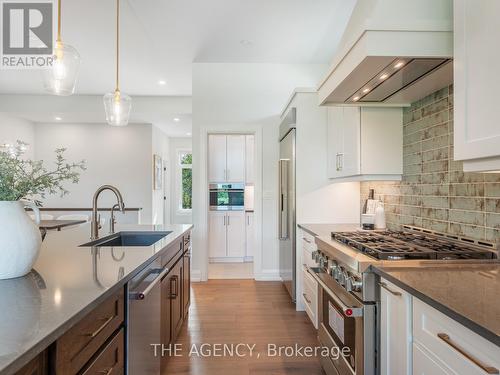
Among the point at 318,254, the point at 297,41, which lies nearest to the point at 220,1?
the point at 297,41

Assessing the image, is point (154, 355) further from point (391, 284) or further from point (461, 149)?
point (461, 149)

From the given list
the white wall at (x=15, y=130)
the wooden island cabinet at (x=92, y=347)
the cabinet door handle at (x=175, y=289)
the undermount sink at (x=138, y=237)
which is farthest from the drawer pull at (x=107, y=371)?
the white wall at (x=15, y=130)

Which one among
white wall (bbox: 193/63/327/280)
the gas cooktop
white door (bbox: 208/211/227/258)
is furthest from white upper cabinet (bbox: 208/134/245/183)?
the gas cooktop

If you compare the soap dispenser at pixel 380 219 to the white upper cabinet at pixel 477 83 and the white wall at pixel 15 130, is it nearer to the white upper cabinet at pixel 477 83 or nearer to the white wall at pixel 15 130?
the white upper cabinet at pixel 477 83

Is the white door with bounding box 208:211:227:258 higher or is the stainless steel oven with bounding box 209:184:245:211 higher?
the stainless steel oven with bounding box 209:184:245:211

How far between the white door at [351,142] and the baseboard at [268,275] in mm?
1992

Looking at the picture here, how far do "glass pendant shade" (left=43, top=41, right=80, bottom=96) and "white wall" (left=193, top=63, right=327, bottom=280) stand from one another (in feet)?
6.43

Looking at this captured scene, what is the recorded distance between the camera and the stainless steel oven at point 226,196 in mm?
5414

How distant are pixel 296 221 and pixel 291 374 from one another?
1472mm

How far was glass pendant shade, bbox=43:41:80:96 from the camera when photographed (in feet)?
7.57

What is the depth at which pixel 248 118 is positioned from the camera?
14.2 feet

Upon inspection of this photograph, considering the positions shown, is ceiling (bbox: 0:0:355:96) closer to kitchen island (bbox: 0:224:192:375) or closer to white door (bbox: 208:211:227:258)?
white door (bbox: 208:211:227:258)

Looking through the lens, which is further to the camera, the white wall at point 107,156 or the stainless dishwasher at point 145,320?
the white wall at point 107,156

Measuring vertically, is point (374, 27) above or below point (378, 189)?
above
